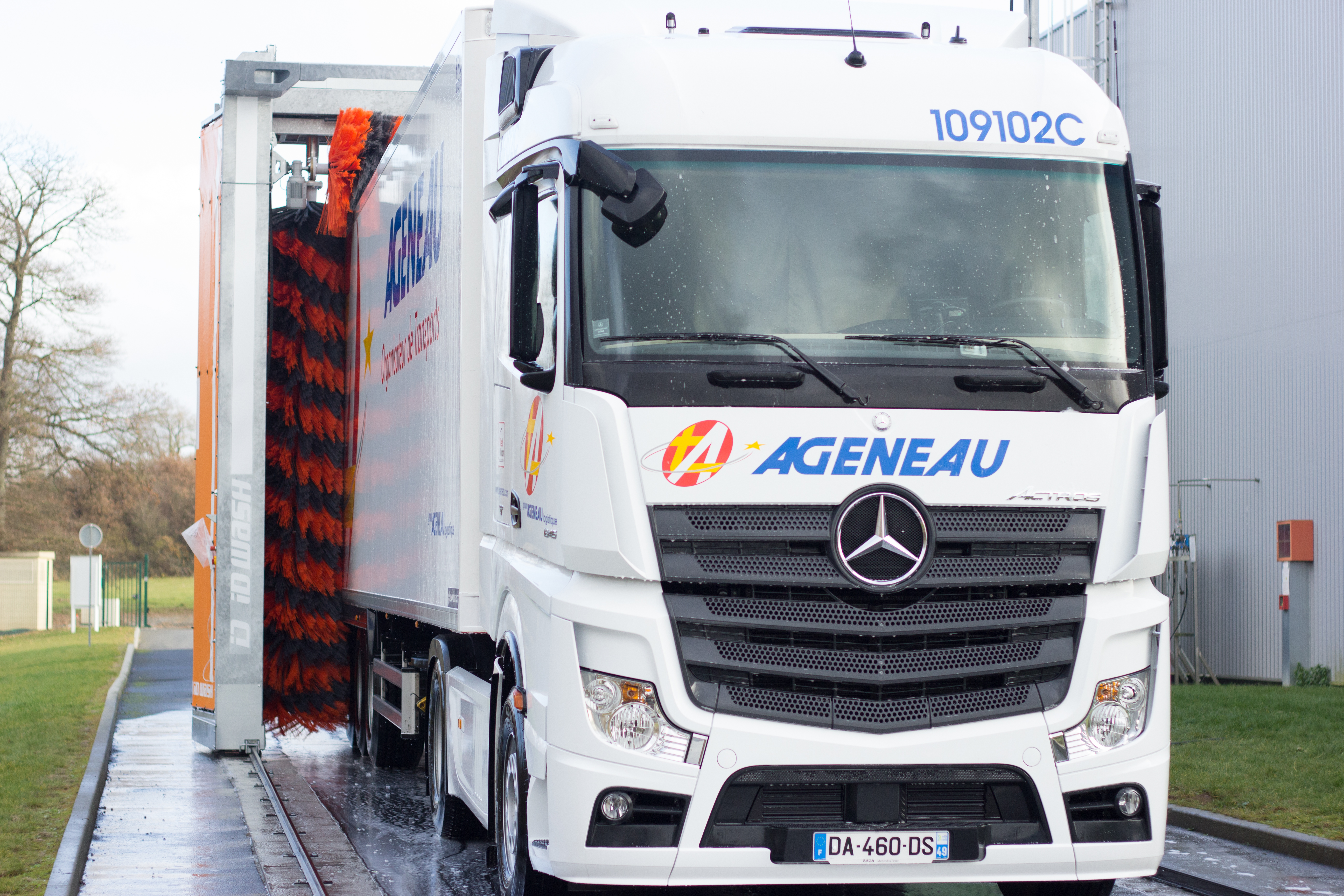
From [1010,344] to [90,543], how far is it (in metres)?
30.2

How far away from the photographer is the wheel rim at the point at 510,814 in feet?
21.0

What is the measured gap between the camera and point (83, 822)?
30.4 feet

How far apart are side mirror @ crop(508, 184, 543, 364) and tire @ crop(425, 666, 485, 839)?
123 inches

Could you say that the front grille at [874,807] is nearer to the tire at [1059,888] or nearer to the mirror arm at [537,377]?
the tire at [1059,888]

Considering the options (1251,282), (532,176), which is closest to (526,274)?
(532,176)

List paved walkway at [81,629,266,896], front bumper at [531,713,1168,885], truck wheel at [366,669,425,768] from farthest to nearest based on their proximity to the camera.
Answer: truck wheel at [366,669,425,768], paved walkway at [81,629,266,896], front bumper at [531,713,1168,885]

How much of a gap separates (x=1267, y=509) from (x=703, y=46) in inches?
662

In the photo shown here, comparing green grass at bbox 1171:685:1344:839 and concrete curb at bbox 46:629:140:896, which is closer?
concrete curb at bbox 46:629:140:896

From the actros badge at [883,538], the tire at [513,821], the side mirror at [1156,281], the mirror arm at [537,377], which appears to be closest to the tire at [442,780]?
the tire at [513,821]

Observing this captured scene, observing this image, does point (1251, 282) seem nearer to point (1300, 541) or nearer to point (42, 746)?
point (1300, 541)

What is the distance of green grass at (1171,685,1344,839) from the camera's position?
941cm

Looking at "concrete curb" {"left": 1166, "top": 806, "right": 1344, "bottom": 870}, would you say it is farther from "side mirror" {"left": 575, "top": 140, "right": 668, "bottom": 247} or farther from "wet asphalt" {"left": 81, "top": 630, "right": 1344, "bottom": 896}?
"side mirror" {"left": 575, "top": 140, "right": 668, "bottom": 247}

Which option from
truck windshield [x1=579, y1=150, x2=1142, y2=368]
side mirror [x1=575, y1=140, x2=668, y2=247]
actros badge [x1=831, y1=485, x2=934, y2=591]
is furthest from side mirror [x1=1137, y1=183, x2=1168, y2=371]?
side mirror [x1=575, y1=140, x2=668, y2=247]

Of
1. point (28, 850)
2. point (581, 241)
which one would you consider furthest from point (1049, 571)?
point (28, 850)
